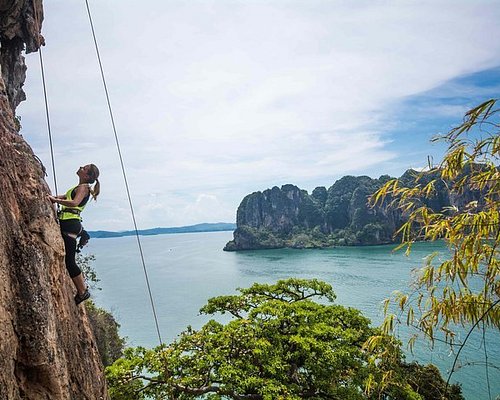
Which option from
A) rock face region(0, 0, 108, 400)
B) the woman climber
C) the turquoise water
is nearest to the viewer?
rock face region(0, 0, 108, 400)

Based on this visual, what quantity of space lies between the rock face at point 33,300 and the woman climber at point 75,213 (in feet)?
0.50

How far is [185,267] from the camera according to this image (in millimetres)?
57031

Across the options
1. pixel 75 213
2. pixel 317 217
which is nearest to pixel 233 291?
pixel 75 213

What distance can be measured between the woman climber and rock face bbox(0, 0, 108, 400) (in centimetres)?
15

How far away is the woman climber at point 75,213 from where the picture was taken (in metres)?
3.67

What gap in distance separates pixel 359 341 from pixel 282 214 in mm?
97622

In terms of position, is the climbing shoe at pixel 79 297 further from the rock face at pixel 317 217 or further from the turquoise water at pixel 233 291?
the rock face at pixel 317 217

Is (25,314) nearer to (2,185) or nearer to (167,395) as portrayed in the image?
(2,185)

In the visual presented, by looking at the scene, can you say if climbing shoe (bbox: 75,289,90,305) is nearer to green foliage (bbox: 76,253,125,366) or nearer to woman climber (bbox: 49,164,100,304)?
woman climber (bbox: 49,164,100,304)

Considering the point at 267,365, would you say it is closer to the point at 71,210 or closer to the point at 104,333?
the point at 71,210

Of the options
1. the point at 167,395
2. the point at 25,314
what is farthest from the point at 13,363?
the point at 167,395

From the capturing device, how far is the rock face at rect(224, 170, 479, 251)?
83.2 m

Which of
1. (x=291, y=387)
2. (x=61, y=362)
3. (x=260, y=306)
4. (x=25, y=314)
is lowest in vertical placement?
(x=291, y=387)

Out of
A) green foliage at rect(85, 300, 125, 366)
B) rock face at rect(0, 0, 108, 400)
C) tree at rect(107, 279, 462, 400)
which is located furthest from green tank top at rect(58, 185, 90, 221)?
green foliage at rect(85, 300, 125, 366)
